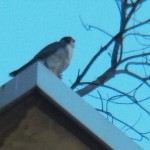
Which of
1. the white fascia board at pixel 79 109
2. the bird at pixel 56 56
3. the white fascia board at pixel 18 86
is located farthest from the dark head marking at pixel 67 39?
the white fascia board at pixel 18 86

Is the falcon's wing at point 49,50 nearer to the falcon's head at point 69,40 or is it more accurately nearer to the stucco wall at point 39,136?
the falcon's head at point 69,40

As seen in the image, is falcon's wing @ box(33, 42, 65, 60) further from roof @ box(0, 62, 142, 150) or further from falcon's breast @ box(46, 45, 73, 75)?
roof @ box(0, 62, 142, 150)

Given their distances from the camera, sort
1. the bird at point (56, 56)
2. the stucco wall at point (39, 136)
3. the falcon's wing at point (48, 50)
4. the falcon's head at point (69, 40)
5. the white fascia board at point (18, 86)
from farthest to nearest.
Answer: the falcon's head at point (69, 40) → the falcon's wing at point (48, 50) → the bird at point (56, 56) → the stucco wall at point (39, 136) → the white fascia board at point (18, 86)

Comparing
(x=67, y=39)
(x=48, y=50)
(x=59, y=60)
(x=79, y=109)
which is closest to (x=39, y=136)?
(x=79, y=109)

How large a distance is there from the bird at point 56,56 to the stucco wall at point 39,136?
2790 mm

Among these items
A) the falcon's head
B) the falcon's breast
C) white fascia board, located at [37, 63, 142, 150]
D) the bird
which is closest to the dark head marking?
the falcon's head

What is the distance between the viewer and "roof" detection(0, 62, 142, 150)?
2168 millimetres

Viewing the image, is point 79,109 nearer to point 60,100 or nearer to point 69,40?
point 60,100

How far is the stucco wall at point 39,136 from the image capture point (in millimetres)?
2279

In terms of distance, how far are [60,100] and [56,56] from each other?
3.48 meters

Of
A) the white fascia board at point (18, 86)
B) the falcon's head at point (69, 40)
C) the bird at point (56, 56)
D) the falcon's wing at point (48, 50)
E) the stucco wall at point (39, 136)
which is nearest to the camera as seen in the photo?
the white fascia board at point (18, 86)

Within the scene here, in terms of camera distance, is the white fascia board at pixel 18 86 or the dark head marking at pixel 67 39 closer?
the white fascia board at pixel 18 86

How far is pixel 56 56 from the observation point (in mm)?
5672

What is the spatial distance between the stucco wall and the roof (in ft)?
0.21
